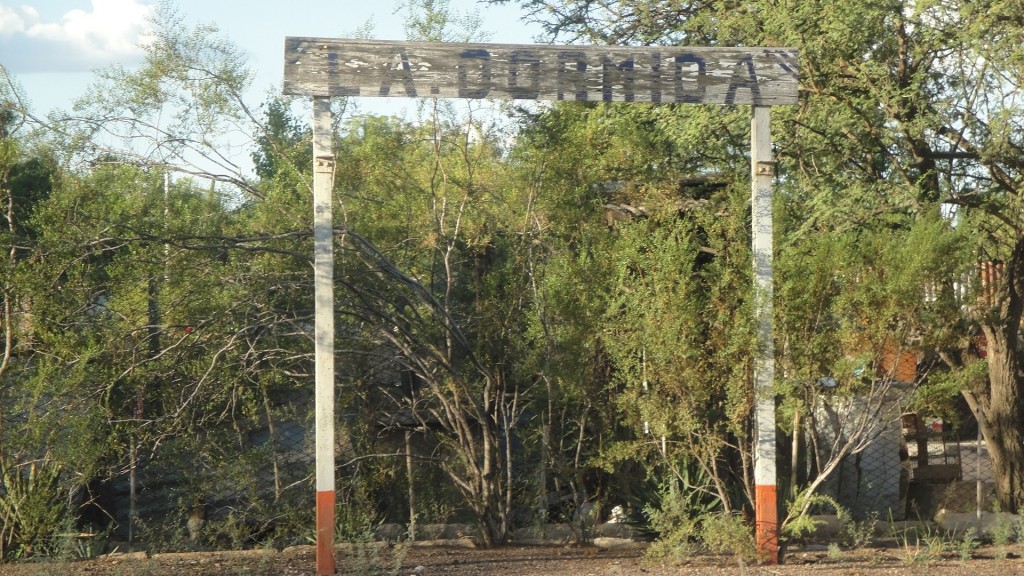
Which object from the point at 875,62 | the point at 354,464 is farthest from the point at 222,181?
the point at 875,62

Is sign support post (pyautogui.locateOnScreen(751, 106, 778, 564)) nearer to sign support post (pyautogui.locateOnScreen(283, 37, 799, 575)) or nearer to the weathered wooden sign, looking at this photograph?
sign support post (pyautogui.locateOnScreen(283, 37, 799, 575))

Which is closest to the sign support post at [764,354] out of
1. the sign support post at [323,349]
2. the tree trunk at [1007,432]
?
the sign support post at [323,349]

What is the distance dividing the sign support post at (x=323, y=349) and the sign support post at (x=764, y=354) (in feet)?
8.82

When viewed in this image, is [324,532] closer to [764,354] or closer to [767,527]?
[767,527]

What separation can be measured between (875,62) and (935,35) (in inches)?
19.4

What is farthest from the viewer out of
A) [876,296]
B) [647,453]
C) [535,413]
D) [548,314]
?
[535,413]

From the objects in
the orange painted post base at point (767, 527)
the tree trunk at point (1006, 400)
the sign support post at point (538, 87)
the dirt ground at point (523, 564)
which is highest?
the sign support post at point (538, 87)

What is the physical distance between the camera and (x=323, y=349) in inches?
248

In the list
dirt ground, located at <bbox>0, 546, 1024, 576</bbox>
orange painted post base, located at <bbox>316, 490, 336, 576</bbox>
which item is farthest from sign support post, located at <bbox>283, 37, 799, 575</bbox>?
dirt ground, located at <bbox>0, 546, 1024, 576</bbox>

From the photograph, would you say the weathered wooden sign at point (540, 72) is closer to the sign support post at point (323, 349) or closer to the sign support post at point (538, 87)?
the sign support post at point (538, 87)

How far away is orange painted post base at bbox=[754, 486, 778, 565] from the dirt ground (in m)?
0.10

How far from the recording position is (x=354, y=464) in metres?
8.05

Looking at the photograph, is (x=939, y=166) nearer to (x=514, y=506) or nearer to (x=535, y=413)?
(x=535, y=413)

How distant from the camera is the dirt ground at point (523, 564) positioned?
20.9 ft
